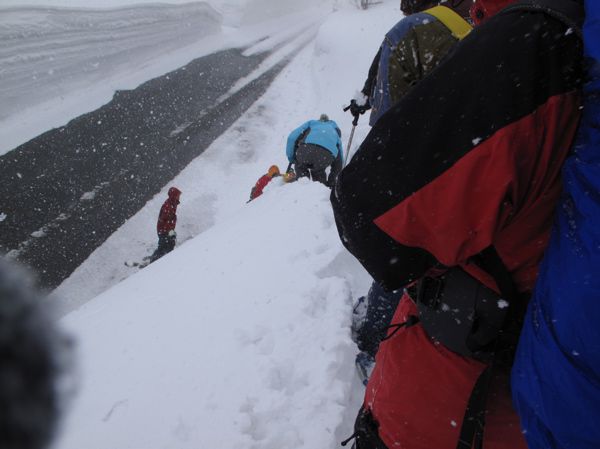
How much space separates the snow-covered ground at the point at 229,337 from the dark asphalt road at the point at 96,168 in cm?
52

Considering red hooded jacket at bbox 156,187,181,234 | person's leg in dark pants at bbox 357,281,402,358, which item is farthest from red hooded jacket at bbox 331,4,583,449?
red hooded jacket at bbox 156,187,181,234

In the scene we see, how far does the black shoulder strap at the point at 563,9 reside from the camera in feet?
2.83

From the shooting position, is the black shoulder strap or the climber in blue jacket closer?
the black shoulder strap

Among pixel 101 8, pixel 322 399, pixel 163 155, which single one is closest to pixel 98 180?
pixel 163 155

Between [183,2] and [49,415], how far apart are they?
2304cm

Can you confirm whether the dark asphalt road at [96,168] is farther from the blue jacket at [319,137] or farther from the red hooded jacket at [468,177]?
the red hooded jacket at [468,177]

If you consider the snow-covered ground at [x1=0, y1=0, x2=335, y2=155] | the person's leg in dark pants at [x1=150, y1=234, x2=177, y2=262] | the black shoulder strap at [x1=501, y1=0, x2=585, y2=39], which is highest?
the black shoulder strap at [x1=501, y1=0, x2=585, y2=39]

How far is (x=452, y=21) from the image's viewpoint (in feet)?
6.40

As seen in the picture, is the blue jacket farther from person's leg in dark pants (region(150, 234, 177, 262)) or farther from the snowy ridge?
the snowy ridge

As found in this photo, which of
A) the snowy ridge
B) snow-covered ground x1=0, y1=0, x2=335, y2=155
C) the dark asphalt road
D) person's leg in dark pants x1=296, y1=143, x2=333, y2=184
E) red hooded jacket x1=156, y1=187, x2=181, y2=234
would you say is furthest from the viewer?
snow-covered ground x1=0, y1=0, x2=335, y2=155

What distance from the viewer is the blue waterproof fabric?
2.65 feet

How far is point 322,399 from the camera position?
2.64 meters

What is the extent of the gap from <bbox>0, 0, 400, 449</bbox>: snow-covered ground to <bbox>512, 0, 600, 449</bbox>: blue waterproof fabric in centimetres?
86

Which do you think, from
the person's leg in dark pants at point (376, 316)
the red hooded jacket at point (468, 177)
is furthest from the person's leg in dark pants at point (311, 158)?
the red hooded jacket at point (468, 177)
